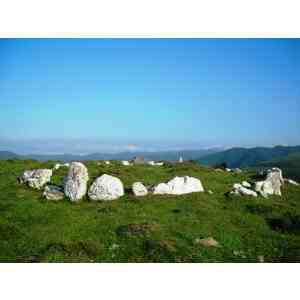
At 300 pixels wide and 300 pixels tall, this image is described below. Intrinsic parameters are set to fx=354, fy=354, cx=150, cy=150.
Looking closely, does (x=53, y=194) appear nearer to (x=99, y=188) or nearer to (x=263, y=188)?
(x=99, y=188)

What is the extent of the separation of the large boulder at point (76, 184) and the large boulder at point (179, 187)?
565cm

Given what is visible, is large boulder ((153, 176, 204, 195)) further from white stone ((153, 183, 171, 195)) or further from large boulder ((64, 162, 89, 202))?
large boulder ((64, 162, 89, 202))

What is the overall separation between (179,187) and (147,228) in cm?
940

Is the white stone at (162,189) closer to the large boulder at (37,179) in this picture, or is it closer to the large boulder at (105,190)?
the large boulder at (105,190)

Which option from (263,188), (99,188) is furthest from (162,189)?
(263,188)

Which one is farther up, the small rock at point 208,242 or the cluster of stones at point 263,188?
the cluster of stones at point 263,188

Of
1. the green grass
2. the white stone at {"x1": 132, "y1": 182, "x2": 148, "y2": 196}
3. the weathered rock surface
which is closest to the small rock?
the green grass

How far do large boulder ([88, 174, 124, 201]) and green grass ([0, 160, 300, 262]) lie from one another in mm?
650

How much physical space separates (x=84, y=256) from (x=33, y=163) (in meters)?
32.2

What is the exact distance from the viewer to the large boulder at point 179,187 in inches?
1112

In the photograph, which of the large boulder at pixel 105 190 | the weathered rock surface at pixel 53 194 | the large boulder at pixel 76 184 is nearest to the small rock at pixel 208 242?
the large boulder at pixel 105 190
